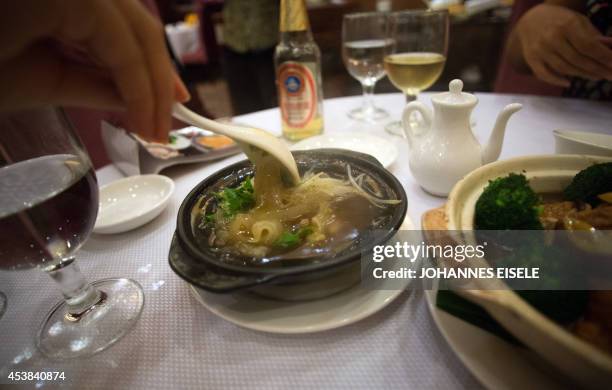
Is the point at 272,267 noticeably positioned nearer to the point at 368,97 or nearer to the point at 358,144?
the point at 358,144

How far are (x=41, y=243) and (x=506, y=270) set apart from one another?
0.64m

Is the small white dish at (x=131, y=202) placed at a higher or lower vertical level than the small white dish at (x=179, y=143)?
lower

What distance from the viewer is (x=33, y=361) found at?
1.67ft

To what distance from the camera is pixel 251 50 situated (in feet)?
9.19

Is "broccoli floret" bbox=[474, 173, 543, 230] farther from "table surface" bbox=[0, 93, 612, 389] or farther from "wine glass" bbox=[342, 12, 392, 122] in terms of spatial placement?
"wine glass" bbox=[342, 12, 392, 122]

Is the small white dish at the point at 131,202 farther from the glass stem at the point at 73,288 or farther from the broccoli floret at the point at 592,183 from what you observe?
the broccoli floret at the point at 592,183

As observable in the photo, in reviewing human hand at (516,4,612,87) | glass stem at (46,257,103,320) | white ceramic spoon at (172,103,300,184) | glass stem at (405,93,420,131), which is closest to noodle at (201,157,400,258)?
white ceramic spoon at (172,103,300,184)

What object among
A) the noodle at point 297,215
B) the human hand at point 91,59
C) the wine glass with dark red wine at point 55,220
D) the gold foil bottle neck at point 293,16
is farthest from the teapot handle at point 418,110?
the wine glass with dark red wine at point 55,220

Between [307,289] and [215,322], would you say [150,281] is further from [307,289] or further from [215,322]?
[307,289]

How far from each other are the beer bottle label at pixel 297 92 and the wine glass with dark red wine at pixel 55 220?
26.5 inches

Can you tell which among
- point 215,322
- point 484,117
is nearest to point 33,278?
point 215,322

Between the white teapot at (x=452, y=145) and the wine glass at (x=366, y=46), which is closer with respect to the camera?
the white teapot at (x=452, y=145)

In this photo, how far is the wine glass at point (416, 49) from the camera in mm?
1157

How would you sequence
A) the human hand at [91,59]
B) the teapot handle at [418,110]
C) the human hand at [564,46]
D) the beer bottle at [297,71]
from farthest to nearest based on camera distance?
the beer bottle at [297,71] → the human hand at [564,46] → the teapot handle at [418,110] → the human hand at [91,59]
